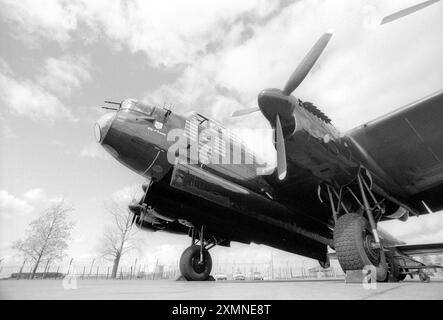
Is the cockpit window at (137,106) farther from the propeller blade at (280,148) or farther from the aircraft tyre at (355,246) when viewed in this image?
the aircraft tyre at (355,246)

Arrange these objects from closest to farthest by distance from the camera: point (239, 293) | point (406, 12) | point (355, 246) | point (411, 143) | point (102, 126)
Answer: point (239, 293) < point (406, 12) < point (355, 246) < point (411, 143) < point (102, 126)

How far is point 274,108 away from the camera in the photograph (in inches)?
227

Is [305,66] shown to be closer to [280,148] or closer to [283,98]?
[283,98]

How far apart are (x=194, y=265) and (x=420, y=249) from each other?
7612 mm

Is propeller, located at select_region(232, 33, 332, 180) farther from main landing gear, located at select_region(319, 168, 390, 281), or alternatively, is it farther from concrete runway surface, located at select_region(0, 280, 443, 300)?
concrete runway surface, located at select_region(0, 280, 443, 300)

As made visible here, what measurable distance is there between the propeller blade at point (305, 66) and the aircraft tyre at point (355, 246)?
10.5 feet

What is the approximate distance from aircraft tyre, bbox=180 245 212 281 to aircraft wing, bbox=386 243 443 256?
20.9ft

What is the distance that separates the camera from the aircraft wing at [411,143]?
5.94 metres

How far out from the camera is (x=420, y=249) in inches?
344

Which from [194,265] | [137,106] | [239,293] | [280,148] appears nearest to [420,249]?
[280,148]

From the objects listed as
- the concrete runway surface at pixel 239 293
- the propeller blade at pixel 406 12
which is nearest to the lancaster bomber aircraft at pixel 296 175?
the propeller blade at pixel 406 12
